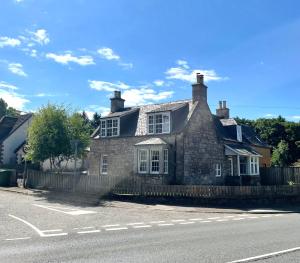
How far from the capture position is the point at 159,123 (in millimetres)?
30719

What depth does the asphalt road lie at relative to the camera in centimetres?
884

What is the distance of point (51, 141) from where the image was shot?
95.1 feet

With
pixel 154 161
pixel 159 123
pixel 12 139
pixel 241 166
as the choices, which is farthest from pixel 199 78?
pixel 12 139

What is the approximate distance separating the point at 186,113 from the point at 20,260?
23.4 metres

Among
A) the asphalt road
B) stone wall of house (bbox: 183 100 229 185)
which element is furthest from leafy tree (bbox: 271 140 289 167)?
the asphalt road

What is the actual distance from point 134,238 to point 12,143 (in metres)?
40.2

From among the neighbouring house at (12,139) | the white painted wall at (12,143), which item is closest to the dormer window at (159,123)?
the neighbouring house at (12,139)

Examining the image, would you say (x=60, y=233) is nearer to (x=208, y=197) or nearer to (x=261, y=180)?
(x=208, y=197)

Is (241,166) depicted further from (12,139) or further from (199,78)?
(12,139)

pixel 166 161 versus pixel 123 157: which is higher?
pixel 123 157

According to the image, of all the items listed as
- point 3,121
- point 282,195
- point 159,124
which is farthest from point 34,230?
point 3,121

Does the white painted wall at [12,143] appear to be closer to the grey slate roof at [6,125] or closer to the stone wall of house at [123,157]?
the grey slate roof at [6,125]

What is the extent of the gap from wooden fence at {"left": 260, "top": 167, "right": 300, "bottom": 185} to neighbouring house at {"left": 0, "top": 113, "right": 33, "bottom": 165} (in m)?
29.4

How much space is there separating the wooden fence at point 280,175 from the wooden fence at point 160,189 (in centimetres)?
705
